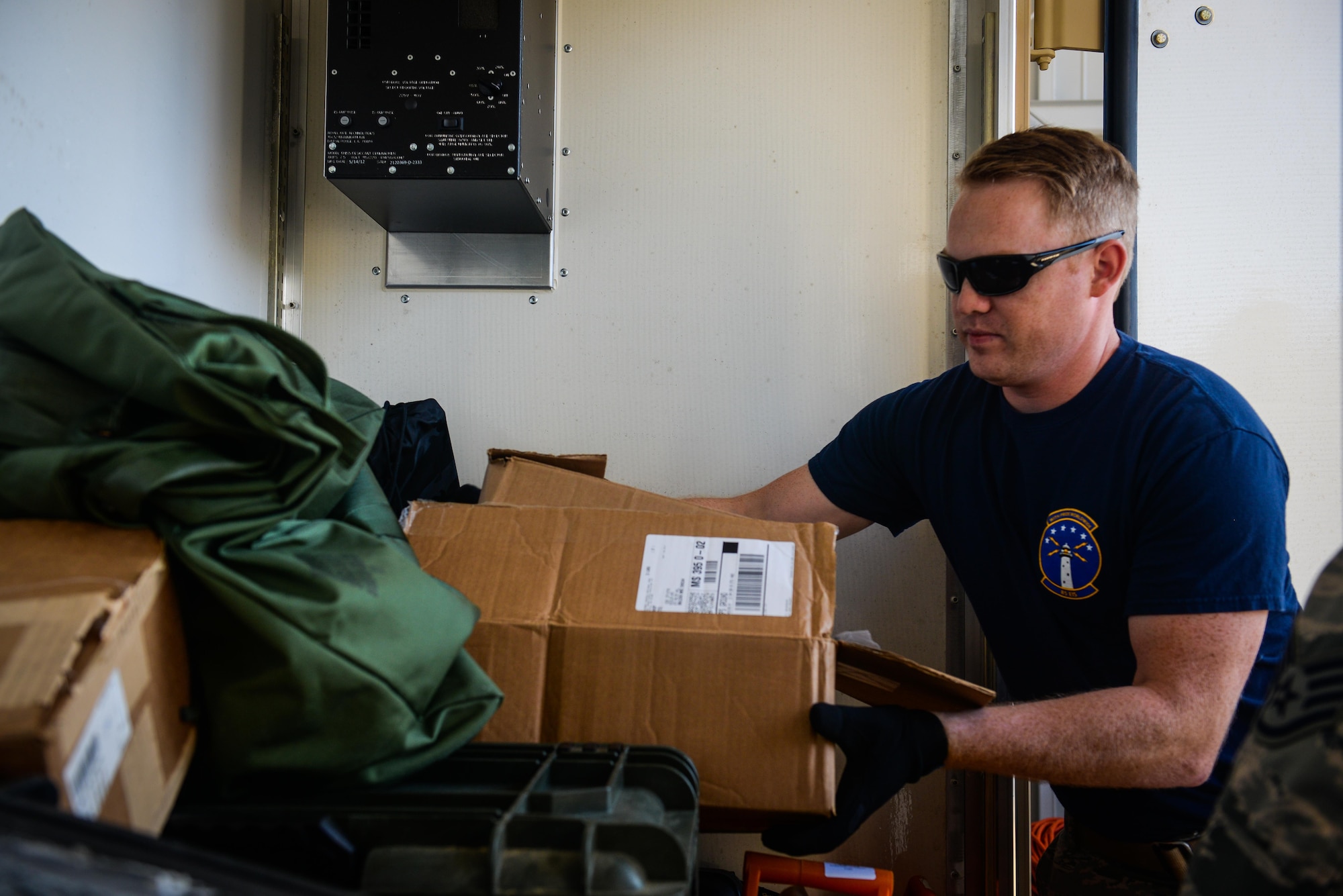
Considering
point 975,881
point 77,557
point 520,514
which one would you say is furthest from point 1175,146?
point 77,557

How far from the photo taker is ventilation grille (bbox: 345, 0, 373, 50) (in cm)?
169

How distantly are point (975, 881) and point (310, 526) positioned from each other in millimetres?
1638

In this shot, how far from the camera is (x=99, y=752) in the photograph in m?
0.60

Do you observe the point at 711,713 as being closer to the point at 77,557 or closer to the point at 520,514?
the point at 520,514

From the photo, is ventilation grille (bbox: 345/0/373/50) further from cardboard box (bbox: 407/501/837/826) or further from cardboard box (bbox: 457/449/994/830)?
cardboard box (bbox: 407/501/837/826)

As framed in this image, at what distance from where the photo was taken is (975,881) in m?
1.88

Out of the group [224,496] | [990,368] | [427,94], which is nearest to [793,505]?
[990,368]

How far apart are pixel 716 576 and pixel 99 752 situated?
0.66 meters

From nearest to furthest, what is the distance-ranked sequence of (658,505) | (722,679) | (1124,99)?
1. (722,679)
2. (658,505)
3. (1124,99)

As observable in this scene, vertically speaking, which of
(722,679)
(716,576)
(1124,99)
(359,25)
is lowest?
(722,679)

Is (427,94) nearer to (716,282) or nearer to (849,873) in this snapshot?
(716,282)

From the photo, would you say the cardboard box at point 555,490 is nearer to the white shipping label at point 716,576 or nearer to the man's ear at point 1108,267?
the white shipping label at point 716,576

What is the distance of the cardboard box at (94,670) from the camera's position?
0.56 m

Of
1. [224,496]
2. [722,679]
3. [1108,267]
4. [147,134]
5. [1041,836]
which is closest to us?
[224,496]
